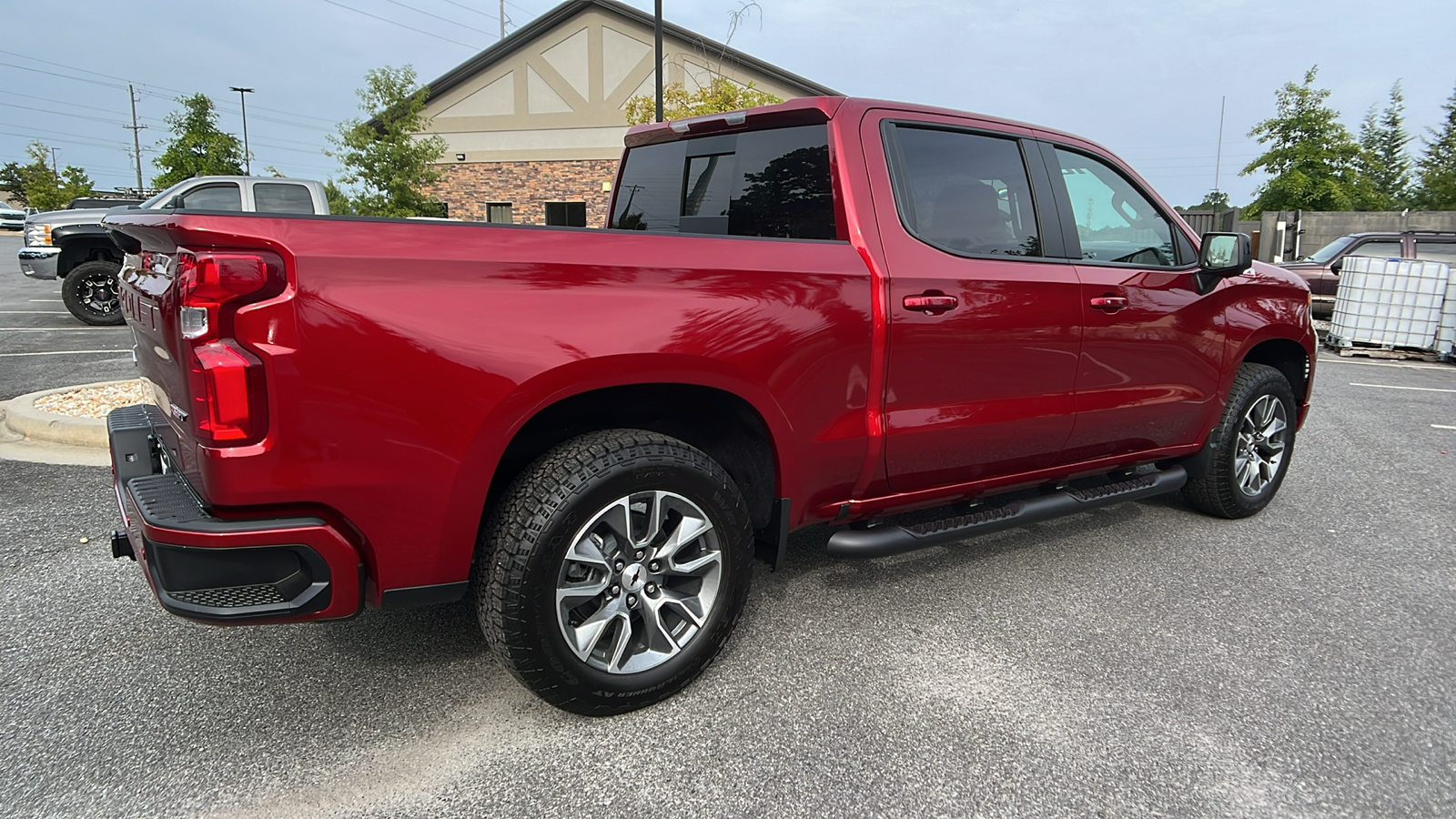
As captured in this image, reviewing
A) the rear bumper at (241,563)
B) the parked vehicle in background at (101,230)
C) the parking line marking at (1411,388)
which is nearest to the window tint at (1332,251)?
the parking line marking at (1411,388)

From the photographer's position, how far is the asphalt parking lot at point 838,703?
7.45 ft

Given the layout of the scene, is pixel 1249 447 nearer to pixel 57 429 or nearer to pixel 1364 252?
pixel 57 429

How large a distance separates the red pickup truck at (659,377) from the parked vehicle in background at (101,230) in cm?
825

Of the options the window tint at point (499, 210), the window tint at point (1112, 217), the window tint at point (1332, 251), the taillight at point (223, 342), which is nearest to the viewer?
the taillight at point (223, 342)

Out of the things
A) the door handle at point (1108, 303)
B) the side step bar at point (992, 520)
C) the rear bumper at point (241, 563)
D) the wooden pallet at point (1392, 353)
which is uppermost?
the door handle at point (1108, 303)

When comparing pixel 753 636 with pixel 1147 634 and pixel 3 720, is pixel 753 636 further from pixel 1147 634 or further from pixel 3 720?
pixel 3 720

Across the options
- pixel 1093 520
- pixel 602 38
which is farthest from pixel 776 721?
pixel 602 38

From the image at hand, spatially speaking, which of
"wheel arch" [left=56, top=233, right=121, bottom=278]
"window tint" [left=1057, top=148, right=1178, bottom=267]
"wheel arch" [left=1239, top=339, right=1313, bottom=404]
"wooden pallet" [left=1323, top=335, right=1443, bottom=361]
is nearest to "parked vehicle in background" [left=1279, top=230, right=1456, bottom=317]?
"wooden pallet" [left=1323, top=335, right=1443, bottom=361]

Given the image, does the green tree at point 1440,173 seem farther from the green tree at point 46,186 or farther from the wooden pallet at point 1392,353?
the green tree at point 46,186

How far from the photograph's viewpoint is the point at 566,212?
1047 inches

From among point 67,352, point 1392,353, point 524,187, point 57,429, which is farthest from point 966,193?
point 524,187

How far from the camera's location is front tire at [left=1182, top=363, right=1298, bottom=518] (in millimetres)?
4371

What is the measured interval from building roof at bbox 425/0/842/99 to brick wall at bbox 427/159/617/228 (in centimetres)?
269

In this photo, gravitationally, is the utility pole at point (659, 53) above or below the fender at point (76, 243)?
above
